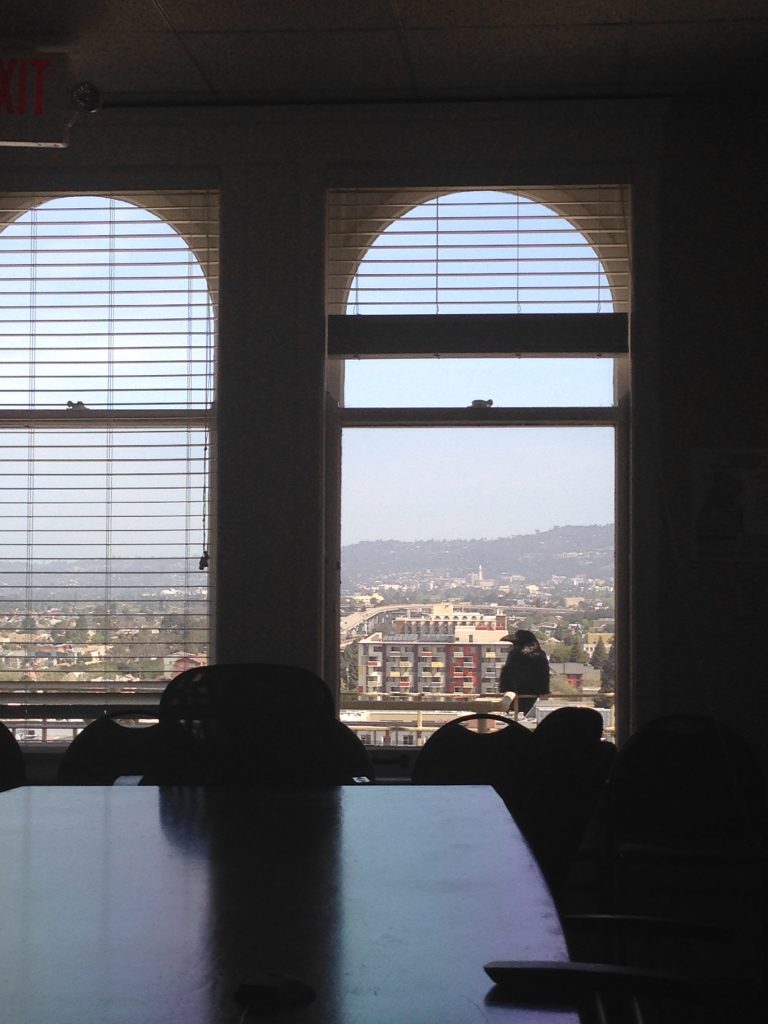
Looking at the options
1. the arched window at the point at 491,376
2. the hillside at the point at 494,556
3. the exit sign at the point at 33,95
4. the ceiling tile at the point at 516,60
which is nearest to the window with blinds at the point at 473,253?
the arched window at the point at 491,376

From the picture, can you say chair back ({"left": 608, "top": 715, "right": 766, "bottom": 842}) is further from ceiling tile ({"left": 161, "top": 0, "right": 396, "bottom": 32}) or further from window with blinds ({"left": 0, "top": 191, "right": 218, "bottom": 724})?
ceiling tile ({"left": 161, "top": 0, "right": 396, "bottom": 32})

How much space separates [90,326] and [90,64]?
1058 mm

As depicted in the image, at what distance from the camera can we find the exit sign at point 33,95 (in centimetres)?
390

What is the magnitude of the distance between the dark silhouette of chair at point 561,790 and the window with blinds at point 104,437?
203cm

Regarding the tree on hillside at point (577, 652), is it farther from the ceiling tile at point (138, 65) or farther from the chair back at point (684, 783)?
the ceiling tile at point (138, 65)

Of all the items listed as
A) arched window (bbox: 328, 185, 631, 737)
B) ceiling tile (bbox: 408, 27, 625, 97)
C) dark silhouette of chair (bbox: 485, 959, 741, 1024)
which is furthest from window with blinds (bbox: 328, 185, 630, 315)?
dark silhouette of chair (bbox: 485, 959, 741, 1024)

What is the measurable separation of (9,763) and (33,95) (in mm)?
2418

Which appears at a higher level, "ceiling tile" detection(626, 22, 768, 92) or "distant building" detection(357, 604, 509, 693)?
"ceiling tile" detection(626, 22, 768, 92)

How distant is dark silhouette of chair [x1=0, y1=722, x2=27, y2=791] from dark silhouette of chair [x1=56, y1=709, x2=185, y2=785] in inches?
6.0

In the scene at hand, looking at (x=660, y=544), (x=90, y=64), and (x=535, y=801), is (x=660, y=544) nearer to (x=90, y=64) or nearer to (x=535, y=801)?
(x=535, y=801)

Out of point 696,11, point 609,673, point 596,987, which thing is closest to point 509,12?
point 696,11

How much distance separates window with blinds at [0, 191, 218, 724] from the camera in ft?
14.8

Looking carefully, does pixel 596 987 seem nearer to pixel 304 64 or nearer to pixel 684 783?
pixel 684 783

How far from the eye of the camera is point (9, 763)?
3.34m
